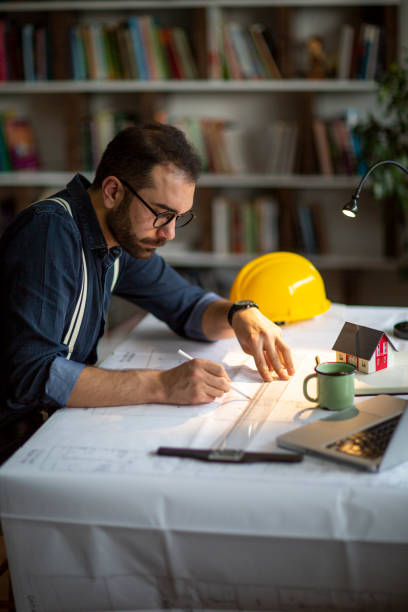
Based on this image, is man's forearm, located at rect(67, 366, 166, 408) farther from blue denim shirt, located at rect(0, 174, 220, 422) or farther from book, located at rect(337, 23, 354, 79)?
book, located at rect(337, 23, 354, 79)

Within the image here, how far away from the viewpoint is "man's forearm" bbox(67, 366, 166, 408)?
133 cm

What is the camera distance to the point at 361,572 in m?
0.99

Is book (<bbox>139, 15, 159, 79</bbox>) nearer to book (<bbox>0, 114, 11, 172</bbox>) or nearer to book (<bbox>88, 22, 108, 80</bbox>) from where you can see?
book (<bbox>88, 22, 108, 80</bbox>)

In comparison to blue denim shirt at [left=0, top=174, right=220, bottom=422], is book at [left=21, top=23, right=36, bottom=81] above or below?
above

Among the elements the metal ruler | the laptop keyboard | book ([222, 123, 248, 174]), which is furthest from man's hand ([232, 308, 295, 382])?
book ([222, 123, 248, 174])

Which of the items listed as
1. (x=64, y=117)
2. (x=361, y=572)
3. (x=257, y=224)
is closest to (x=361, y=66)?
(x=257, y=224)

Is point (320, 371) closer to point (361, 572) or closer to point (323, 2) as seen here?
point (361, 572)

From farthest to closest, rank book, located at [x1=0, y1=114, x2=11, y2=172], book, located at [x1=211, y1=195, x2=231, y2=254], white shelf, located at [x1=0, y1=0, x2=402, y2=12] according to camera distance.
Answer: book, located at [x1=0, y1=114, x2=11, y2=172]
book, located at [x1=211, y1=195, x2=231, y2=254]
white shelf, located at [x1=0, y1=0, x2=402, y2=12]

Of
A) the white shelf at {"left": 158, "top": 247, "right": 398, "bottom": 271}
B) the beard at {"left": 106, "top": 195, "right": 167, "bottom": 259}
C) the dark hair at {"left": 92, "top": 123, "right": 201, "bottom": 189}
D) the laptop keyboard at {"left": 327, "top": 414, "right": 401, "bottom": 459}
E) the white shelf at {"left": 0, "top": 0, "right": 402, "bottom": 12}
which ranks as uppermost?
the white shelf at {"left": 0, "top": 0, "right": 402, "bottom": 12}

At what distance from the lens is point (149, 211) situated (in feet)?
4.97

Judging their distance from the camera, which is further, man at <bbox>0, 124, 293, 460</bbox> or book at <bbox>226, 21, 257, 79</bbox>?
book at <bbox>226, 21, 257, 79</bbox>

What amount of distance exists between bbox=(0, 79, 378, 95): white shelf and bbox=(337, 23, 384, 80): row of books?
0.15ft

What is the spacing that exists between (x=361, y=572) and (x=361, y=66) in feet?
9.62

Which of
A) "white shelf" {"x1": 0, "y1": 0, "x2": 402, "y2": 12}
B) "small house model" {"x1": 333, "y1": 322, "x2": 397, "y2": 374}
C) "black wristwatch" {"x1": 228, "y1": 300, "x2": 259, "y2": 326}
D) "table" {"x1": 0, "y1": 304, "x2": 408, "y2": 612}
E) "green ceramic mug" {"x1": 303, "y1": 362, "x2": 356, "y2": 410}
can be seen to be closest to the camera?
"table" {"x1": 0, "y1": 304, "x2": 408, "y2": 612}
